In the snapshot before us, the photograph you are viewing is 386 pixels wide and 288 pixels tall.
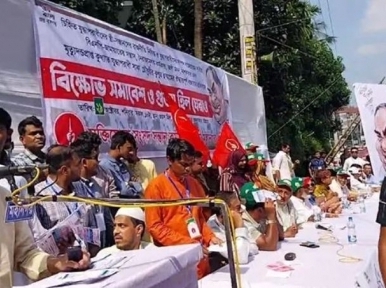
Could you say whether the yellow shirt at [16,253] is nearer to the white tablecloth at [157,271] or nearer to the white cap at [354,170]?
the white tablecloth at [157,271]

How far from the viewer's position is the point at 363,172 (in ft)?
37.1

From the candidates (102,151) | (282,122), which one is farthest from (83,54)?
(282,122)

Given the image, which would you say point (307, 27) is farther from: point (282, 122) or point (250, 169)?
point (250, 169)

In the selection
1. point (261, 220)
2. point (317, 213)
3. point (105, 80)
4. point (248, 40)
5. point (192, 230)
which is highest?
point (248, 40)

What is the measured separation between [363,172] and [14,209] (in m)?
10.4

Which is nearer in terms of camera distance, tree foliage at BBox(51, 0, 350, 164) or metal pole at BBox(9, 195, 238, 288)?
metal pole at BBox(9, 195, 238, 288)

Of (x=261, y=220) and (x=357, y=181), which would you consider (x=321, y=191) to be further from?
(x=261, y=220)

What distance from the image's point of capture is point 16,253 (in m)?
2.09

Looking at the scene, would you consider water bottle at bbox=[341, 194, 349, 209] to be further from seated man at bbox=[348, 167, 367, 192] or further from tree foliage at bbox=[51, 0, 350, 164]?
tree foliage at bbox=[51, 0, 350, 164]

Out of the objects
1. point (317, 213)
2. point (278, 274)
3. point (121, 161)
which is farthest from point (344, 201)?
point (278, 274)

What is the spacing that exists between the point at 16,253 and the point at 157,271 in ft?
2.07

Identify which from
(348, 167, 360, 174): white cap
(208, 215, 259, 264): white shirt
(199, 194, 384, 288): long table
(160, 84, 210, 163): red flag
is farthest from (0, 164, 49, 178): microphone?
(348, 167, 360, 174): white cap

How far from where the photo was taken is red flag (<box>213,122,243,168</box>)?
5914mm

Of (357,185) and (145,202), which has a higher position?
(145,202)
